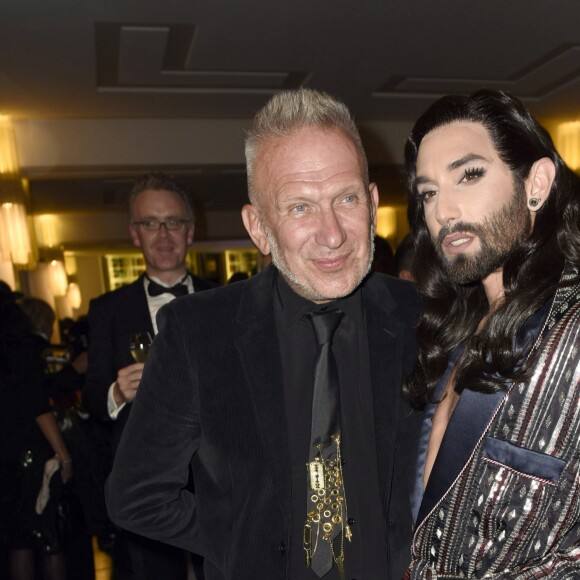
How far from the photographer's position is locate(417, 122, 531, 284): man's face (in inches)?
52.8

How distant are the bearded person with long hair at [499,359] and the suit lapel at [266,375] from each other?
1.05 feet

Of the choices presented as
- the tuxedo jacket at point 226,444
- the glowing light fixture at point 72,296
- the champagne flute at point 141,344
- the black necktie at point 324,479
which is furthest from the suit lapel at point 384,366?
the glowing light fixture at point 72,296

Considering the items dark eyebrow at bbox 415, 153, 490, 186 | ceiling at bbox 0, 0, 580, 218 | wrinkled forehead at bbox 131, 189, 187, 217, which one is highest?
ceiling at bbox 0, 0, 580, 218

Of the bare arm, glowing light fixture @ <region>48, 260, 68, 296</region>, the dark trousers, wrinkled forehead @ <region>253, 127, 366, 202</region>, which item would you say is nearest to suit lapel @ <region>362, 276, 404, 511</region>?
wrinkled forehead @ <region>253, 127, 366, 202</region>

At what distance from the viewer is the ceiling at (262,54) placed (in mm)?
4238

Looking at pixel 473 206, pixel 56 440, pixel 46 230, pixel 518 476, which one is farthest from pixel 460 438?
pixel 46 230

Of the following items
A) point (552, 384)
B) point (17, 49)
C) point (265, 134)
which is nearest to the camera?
point (552, 384)

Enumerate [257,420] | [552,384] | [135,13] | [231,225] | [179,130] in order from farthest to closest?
[231,225], [179,130], [135,13], [257,420], [552,384]

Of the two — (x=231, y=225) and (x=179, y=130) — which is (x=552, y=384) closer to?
(x=179, y=130)

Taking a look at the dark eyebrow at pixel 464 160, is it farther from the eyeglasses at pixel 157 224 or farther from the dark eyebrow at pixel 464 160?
the eyeglasses at pixel 157 224

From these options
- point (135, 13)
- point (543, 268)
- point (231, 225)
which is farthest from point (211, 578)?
point (231, 225)

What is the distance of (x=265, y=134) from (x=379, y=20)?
133 inches

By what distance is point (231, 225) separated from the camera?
13.6 m

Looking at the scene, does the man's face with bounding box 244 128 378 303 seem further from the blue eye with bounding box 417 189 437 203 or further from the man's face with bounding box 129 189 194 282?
the man's face with bounding box 129 189 194 282
